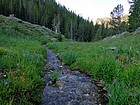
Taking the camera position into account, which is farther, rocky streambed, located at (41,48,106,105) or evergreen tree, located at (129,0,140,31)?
evergreen tree, located at (129,0,140,31)

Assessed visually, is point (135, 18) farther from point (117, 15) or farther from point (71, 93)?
point (71, 93)

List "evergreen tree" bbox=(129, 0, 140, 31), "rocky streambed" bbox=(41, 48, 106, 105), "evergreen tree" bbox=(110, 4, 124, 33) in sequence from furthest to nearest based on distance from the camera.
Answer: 1. "evergreen tree" bbox=(110, 4, 124, 33)
2. "evergreen tree" bbox=(129, 0, 140, 31)
3. "rocky streambed" bbox=(41, 48, 106, 105)

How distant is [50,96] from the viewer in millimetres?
4559

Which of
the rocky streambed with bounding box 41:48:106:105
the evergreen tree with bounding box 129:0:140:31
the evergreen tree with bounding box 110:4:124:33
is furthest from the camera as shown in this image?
the evergreen tree with bounding box 110:4:124:33

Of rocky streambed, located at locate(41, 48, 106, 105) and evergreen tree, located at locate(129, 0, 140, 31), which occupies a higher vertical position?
evergreen tree, located at locate(129, 0, 140, 31)

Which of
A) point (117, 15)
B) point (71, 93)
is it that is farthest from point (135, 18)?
point (71, 93)

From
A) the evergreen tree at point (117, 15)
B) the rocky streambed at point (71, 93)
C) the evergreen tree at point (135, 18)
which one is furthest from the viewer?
the evergreen tree at point (117, 15)

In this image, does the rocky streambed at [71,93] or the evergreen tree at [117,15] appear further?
the evergreen tree at [117,15]

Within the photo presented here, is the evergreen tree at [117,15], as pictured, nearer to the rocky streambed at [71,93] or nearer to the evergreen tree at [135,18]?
the evergreen tree at [135,18]

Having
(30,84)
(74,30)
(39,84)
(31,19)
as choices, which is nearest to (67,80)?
(39,84)

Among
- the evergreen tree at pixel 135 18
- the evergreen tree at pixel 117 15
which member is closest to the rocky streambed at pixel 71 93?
the evergreen tree at pixel 135 18

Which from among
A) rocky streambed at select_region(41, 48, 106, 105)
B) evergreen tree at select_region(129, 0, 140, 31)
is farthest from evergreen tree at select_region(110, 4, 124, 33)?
rocky streambed at select_region(41, 48, 106, 105)

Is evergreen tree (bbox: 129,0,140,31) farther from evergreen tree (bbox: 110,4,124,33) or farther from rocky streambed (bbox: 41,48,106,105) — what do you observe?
rocky streambed (bbox: 41,48,106,105)

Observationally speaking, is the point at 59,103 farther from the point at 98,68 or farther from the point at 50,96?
the point at 98,68
